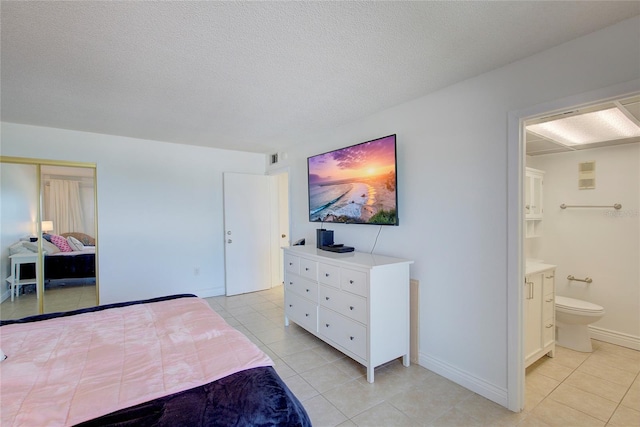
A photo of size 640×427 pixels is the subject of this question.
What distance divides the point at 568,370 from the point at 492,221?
155 cm

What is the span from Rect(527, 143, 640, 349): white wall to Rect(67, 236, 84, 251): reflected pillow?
5741 millimetres

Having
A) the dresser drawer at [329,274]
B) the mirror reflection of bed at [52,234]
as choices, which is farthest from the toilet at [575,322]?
the mirror reflection of bed at [52,234]

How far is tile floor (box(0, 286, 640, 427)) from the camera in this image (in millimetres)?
1872

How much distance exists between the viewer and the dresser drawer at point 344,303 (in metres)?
2.36

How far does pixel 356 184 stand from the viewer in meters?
3.04

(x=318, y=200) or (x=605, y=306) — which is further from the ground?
(x=318, y=200)

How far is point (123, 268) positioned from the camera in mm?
3908

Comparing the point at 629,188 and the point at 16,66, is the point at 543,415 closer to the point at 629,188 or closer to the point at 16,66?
the point at 629,188

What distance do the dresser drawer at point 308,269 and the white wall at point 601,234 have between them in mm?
2826

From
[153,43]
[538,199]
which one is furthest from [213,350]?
[538,199]

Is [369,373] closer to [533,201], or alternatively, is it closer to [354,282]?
[354,282]

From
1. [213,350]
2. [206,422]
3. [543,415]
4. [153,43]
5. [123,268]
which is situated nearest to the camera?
[206,422]

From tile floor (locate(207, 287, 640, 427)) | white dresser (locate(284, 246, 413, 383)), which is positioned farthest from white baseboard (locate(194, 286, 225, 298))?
white dresser (locate(284, 246, 413, 383))

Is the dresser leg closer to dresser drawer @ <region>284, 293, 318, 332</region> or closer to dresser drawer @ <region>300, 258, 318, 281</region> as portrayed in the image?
dresser drawer @ <region>284, 293, 318, 332</region>
